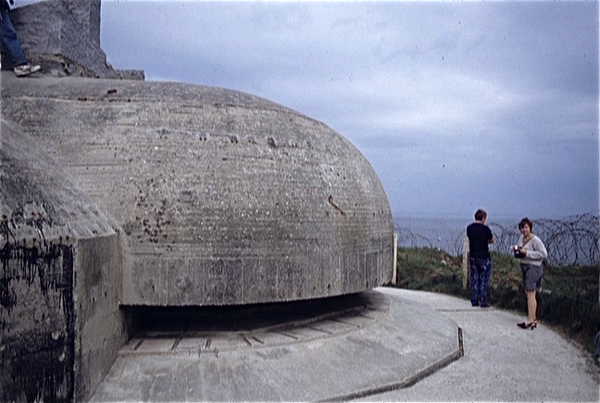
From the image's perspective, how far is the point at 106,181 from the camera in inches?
227

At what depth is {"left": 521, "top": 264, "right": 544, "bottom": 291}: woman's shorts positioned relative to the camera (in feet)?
28.4

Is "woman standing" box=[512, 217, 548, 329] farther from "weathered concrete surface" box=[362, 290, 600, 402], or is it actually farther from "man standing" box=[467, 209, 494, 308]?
"man standing" box=[467, 209, 494, 308]

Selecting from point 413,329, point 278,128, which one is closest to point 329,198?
point 278,128

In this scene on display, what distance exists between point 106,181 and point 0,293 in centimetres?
186

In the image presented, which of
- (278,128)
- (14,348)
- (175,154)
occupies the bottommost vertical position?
(14,348)

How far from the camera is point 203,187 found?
19.3 feet

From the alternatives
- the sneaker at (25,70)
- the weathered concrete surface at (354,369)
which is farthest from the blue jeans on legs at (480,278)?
the sneaker at (25,70)

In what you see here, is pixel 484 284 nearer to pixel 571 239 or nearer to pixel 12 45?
pixel 571 239

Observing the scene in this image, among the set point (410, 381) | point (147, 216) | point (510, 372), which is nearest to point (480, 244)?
point (510, 372)

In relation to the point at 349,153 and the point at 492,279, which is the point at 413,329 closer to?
the point at 349,153

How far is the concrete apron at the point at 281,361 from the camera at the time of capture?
516cm

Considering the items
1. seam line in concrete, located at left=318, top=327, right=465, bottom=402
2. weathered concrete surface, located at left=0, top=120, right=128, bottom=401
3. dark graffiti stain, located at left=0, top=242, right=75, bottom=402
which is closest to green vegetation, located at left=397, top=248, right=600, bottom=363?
seam line in concrete, located at left=318, top=327, right=465, bottom=402

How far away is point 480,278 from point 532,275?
2206mm

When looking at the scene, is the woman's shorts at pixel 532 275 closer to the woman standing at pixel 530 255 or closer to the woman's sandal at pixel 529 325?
the woman standing at pixel 530 255
